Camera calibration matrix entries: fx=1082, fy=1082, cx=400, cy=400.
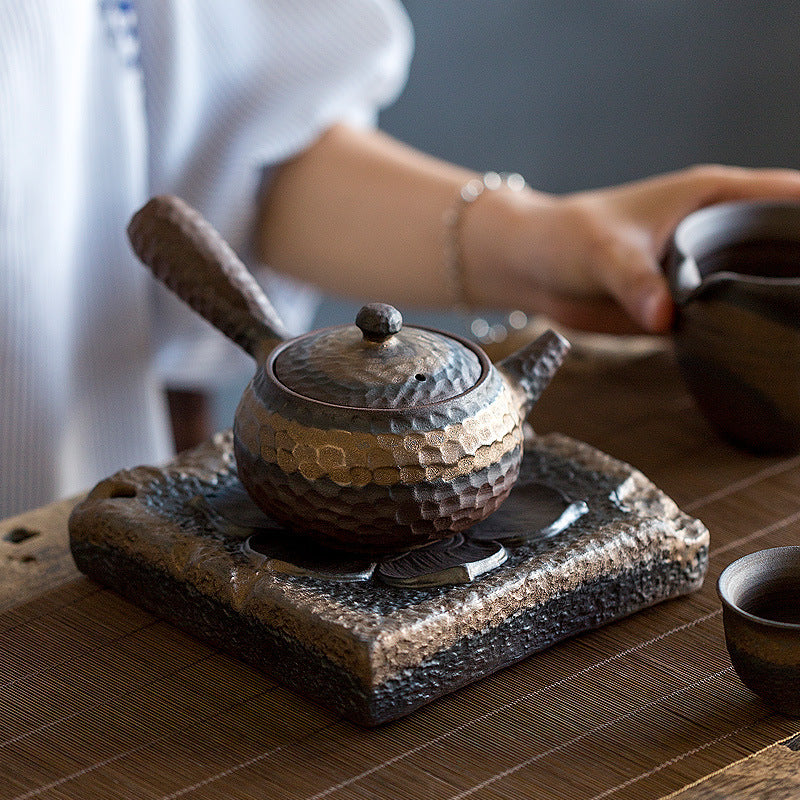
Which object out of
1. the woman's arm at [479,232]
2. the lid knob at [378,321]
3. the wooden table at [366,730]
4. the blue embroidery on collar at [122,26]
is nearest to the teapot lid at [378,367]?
the lid knob at [378,321]

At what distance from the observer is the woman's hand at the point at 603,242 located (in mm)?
880

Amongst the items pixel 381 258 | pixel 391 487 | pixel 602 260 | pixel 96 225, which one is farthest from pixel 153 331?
pixel 391 487

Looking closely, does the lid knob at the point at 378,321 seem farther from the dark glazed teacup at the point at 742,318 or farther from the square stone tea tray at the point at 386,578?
the dark glazed teacup at the point at 742,318

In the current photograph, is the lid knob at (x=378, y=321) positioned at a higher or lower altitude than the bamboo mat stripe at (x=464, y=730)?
higher

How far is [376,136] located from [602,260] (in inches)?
14.0

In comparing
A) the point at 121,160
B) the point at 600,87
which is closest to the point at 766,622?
the point at 121,160

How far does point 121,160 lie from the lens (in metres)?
1.07

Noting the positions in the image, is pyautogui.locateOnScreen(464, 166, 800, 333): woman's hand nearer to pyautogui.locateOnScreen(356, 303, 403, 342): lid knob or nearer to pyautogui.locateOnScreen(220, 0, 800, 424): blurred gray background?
pyautogui.locateOnScreen(356, 303, 403, 342): lid knob

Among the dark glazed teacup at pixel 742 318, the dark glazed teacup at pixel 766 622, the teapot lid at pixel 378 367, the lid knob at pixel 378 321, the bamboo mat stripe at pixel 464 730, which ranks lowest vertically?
the bamboo mat stripe at pixel 464 730

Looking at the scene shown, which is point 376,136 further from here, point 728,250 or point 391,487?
point 391,487

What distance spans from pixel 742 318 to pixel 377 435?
1.06ft

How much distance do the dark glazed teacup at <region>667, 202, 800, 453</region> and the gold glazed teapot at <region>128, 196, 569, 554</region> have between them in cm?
22

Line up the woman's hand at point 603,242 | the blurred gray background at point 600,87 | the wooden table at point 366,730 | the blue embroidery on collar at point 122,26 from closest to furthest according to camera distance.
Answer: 1. the wooden table at point 366,730
2. the woman's hand at point 603,242
3. the blue embroidery on collar at point 122,26
4. the blurred gray background at point 600,87

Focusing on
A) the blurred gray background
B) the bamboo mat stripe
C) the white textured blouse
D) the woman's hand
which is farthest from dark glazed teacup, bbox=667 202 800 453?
the blurred gray background
